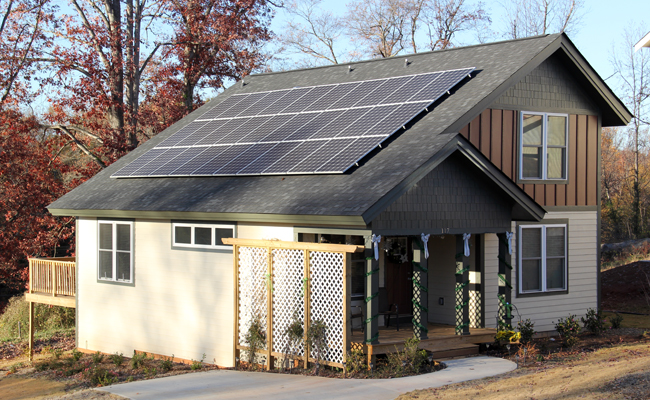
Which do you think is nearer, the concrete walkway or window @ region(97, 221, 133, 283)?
the concrete walkway

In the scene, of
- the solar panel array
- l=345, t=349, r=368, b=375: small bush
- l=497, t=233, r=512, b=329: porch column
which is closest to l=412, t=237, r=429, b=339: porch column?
l=345, t=349, r=368, b=375: small bush

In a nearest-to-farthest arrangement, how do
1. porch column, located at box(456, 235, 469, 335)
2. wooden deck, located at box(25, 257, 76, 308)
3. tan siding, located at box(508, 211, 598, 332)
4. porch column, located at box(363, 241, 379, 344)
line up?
porch column, located at box(363, 241, 379, 344) → porch column, located at box(456, 235, 469, 335) → tan siding, located at box(508, 211, 598, 332) → wooden deck, located at box(25, 257, 76, 308)

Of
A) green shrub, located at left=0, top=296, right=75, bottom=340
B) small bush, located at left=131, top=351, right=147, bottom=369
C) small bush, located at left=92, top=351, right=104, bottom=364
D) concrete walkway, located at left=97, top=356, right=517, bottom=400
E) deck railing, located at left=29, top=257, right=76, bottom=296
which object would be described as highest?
deck railing, located at left=29, top=257, right=76, bottom=296

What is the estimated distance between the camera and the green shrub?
22.7m

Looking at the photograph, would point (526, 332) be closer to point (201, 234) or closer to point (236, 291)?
point (236, 291)

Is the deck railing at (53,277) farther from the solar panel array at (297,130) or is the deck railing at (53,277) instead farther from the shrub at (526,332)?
the shrub at (526,332)

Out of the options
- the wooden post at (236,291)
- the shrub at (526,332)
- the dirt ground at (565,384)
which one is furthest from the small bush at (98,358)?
the shrub at (526,332)

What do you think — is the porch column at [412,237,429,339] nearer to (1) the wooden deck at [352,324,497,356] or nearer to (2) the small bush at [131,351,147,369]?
(1) the wooden deck at [352,324,497,356]

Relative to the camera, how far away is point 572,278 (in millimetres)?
16016

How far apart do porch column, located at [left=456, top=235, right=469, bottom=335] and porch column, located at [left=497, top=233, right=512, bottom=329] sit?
1091 mm

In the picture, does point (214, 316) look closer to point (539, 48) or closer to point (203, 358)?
point (203, 358)

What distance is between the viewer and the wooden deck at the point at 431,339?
38.6ft

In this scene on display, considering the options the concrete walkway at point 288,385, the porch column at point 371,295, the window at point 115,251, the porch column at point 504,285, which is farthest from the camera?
the window at point 115,251

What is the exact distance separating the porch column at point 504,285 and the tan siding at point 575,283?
1477 mm
